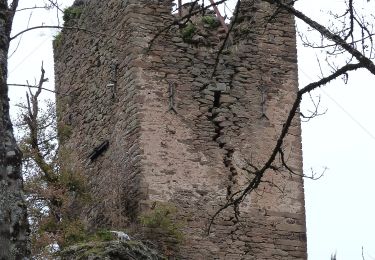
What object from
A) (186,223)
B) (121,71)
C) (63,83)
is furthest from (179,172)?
(63,83)

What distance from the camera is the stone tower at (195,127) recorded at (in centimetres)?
1412

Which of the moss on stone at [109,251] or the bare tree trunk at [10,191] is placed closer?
the bare tree trunk at [10,191]

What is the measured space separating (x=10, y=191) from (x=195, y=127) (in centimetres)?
599

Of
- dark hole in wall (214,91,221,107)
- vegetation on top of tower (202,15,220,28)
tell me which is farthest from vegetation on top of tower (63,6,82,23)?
dark hole in wall (214,91,221,107)

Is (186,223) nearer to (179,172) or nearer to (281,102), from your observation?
(179,172)

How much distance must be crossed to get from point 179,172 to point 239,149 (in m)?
0.87

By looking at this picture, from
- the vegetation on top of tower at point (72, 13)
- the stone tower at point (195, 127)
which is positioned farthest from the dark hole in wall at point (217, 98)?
the vegetation on top of tower at point (72, 13)

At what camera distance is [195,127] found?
47.5 ft

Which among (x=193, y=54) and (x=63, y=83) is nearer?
(x=193, y=54)

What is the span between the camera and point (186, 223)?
45.8 feet

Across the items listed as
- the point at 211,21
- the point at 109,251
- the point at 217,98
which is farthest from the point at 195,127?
the point at 109,251

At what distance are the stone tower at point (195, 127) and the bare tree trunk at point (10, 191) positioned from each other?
16.8ft

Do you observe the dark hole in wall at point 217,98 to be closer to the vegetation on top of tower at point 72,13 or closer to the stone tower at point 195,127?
the stone tower at point 195,127

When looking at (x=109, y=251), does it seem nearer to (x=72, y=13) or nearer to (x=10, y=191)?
(x=10, y=191)
